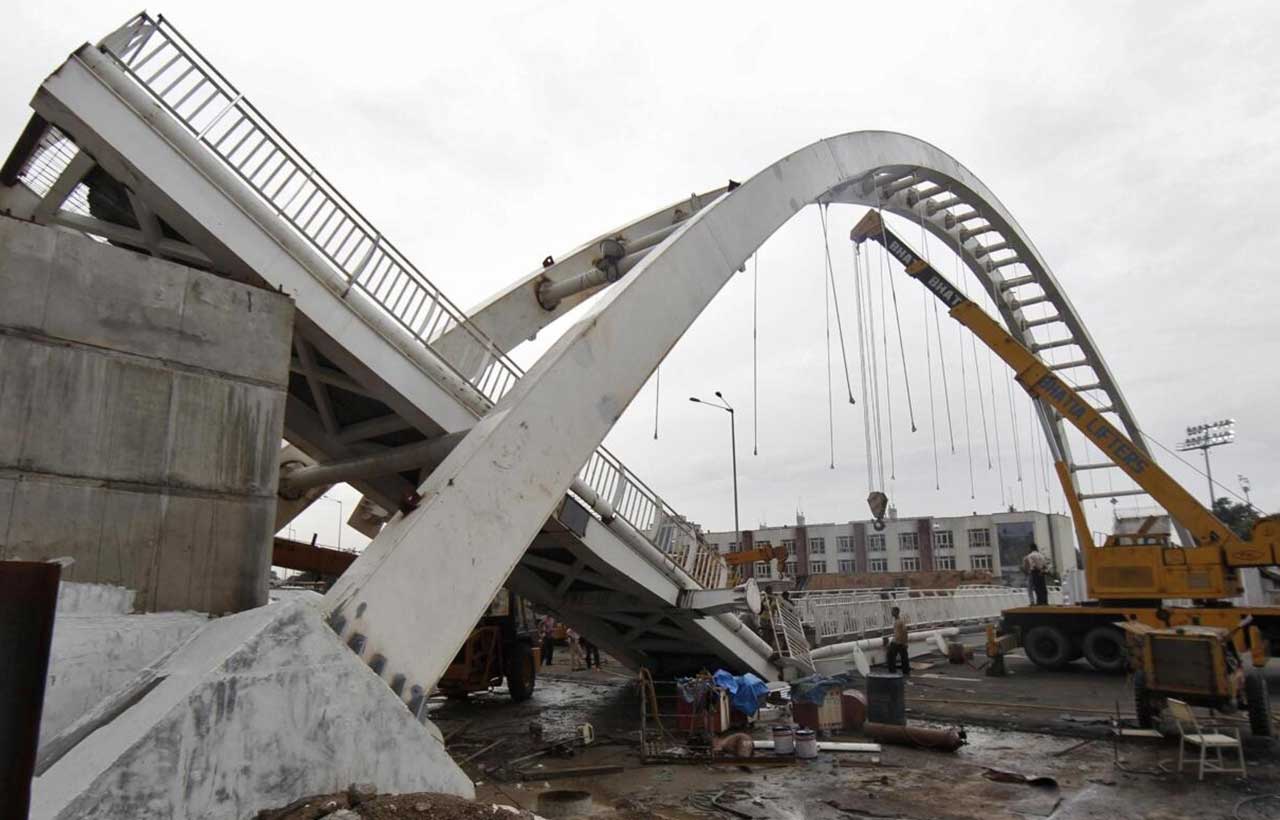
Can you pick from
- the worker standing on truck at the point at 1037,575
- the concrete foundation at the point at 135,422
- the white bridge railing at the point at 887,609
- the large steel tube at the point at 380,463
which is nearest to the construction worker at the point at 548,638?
the white bridge railing at the point at 887,609

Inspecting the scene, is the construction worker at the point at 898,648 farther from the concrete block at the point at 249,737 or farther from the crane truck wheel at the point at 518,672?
the concrete block at the point at 249,737

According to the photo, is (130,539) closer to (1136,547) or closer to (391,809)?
(391,809)

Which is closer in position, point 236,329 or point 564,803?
point 236,329

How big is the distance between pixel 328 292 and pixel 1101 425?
1906cm

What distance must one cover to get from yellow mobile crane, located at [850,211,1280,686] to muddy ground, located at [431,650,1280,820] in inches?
139

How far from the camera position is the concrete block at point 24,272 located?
17.1 ft

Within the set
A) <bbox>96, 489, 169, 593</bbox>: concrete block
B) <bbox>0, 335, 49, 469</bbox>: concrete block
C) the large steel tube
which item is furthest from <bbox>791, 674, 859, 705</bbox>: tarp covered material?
<bbox>0, 335, 49, 469</bbox>: concrete block

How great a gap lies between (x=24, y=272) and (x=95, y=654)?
106 inches

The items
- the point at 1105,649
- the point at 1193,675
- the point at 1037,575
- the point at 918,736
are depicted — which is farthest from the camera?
the point at 1037,575

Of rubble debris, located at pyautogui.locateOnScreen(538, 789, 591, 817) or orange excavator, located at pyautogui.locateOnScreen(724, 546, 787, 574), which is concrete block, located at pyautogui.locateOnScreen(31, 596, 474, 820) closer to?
rubble debris, located at pyautogui.locateOnScreen(538, 789, 591, 817)

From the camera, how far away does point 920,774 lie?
9969mm

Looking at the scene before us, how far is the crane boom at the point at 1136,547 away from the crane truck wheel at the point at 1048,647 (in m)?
1.87

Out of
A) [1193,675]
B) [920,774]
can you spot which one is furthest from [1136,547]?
[920,774]

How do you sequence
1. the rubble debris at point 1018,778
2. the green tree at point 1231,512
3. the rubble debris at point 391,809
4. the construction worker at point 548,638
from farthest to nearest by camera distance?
the green tree at point 1231,512, the construction worker at point 548,638, the rubble debris at point 1018,778, the rubble debris at point 391,809
